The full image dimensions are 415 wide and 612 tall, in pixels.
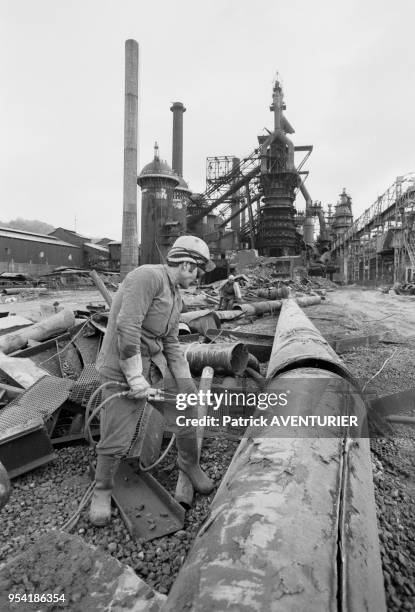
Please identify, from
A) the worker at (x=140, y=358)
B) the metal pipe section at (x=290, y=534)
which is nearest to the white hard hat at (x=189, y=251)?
the worker at (x=140, y=358)

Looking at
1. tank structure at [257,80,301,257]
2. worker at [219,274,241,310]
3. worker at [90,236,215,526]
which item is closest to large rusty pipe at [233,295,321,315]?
worker at [219,274,241,310]

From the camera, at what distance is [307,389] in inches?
99.1

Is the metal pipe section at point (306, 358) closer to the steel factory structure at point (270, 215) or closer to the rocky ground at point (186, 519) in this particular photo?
the rocky ground at point (186, 519)

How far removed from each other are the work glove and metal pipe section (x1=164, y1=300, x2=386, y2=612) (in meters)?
0.71

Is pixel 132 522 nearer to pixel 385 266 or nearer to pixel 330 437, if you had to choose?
pixel 330 437

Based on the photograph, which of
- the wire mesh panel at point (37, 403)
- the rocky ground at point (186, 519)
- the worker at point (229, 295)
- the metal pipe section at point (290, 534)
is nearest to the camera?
the metal pipe section at point (290, 534)

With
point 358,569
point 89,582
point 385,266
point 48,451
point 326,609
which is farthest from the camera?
point 385,266

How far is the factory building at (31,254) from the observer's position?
30.3 m

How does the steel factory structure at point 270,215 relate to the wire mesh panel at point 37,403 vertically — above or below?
above

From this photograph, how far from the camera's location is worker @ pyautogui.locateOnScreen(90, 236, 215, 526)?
2299 millimetres

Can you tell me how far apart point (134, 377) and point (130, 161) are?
25.3 meters

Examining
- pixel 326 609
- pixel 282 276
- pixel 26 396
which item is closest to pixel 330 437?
pixel 326 609

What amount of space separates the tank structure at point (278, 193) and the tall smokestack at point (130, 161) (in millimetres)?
12335

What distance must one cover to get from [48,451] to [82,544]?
1.27 metres
